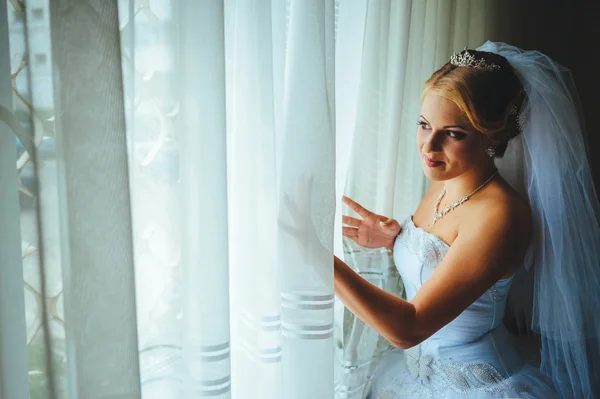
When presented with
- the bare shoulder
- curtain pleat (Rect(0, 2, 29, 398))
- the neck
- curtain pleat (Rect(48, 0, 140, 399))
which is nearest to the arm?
the bare shoulder

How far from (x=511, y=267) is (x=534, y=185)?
196mm

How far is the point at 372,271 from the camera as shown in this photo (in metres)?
1.29

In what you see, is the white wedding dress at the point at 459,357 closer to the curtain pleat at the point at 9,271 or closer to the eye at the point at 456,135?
the eye at the point at 456,135

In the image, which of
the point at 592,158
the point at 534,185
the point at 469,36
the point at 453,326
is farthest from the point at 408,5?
the point at 592,158

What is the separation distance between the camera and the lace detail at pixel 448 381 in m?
1.13

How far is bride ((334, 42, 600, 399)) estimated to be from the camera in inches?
41.2

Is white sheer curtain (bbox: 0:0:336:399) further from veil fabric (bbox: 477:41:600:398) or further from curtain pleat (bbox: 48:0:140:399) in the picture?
veil fabric (bbox: 477:41:600:398)

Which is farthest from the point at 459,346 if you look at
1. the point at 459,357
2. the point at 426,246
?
the point at 426,246

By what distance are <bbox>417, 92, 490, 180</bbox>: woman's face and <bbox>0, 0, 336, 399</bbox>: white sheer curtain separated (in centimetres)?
30

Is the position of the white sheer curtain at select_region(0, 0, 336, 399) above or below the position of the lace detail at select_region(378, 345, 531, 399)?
above

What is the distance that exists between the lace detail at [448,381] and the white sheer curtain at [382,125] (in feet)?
0.36

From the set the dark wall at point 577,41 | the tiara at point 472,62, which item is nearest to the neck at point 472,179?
the tiara at point 472,62

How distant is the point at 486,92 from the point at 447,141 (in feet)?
0.42

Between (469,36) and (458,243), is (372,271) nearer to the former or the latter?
(458,243)
